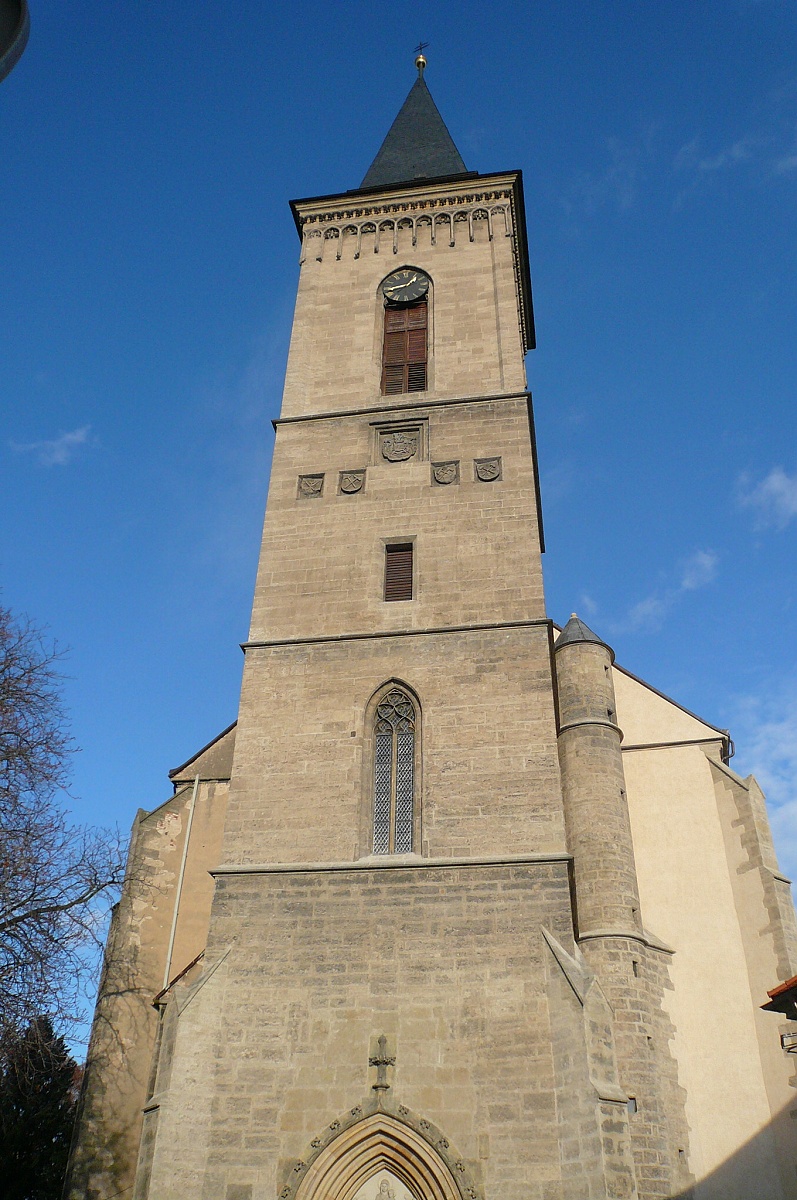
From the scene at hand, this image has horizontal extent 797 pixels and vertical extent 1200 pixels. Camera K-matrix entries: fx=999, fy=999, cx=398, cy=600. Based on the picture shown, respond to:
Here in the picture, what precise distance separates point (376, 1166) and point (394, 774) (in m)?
4.36

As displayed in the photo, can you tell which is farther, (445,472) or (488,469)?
(445,472)

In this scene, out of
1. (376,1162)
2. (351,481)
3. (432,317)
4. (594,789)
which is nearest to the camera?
(376,1162)

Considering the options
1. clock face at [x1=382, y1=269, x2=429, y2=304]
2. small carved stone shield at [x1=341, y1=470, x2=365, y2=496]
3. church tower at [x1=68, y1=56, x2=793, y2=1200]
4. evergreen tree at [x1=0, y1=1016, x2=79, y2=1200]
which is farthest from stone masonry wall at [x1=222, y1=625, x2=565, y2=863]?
clock face at [x1=382, y1=269, x2=429, y2=304]

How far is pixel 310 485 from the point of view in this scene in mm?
15844

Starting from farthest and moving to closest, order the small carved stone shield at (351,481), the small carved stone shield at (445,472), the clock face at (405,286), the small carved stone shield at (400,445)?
the clock face at (405,286) → the small carved stone shield at (400,445) → the small carved stone shield at (351,481) → the small carved stone shield at (445,472)

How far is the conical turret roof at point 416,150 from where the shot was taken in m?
21.4

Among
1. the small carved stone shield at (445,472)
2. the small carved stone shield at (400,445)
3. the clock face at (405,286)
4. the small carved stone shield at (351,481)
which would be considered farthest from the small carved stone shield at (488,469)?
the clock face at (405,286)

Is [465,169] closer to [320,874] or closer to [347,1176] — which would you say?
[320,874]

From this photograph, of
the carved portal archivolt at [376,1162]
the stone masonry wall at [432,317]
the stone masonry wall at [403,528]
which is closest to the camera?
the carved portal archivolt at [376,1162]

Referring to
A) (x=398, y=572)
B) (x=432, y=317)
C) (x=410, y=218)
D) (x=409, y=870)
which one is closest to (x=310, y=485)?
(x=398, y=572)

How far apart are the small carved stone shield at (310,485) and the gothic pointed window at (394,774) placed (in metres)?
3.98

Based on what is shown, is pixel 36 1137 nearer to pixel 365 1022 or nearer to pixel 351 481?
pixel 365 1022

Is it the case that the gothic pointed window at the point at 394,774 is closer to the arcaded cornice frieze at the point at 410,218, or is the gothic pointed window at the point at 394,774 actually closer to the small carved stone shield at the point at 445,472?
the small carved stone shield at the point at 445,472

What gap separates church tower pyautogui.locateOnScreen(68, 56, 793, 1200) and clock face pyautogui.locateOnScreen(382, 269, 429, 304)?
142 centimetres
